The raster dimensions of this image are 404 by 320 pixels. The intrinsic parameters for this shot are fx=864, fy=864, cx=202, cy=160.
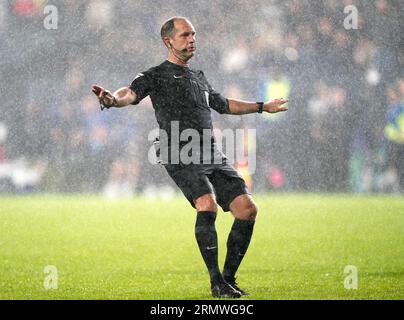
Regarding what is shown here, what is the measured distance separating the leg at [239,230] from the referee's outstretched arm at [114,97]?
1008 millimetres

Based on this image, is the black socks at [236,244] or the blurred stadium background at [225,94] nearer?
the black socks at [236,244]

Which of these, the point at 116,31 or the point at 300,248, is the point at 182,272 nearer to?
the point at 300,248

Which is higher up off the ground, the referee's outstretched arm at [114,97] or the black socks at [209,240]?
the referee's outstretched arm at [114,97]

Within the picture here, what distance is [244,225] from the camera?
19.6ft

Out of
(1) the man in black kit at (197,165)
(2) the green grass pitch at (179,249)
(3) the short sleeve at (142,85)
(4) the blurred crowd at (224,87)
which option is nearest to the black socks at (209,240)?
(1) the man in black kit at (197,165)

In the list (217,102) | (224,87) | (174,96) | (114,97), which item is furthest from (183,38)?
(224,87)

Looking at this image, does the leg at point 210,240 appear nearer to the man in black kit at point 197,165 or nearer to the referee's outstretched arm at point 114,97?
the man in black kit at point 197,165

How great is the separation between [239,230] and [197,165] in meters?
0.56

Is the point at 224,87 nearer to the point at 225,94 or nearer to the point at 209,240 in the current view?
the point at 225,94

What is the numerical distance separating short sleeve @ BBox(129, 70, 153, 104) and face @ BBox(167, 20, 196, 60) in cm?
27

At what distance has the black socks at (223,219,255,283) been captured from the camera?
5.96 meters

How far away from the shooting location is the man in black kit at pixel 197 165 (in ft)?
18.8

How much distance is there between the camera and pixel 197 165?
229 inches

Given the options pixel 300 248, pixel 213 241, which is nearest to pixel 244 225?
pixel 213 241
